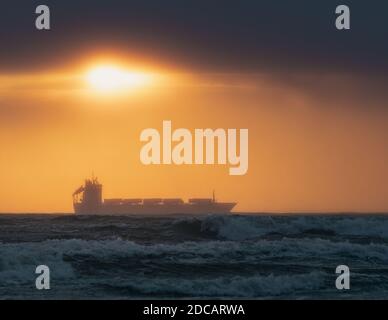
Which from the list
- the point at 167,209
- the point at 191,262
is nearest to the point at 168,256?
the point at 191,262

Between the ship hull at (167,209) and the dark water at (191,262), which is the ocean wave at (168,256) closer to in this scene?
the dark water at (191,262)

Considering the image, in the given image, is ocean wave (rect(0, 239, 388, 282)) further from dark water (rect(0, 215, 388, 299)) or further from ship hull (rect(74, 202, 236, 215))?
ship hull (rect(74, 202, 236, 215))

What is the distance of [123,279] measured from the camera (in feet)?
109

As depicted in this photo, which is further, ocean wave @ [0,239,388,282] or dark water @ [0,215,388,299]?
ocean wave @ [0,239,388,282]

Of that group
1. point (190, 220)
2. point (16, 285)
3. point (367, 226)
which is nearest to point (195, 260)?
point (16, 285)

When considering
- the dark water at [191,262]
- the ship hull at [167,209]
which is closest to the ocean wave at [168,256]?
the dark water at [191,262]

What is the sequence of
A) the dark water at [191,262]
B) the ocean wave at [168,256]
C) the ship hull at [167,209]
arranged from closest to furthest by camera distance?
the dark water at [191,262] < the ocean wave at [168,256] < the ship hull at [167,209]

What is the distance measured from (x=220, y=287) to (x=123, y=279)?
3.86 metres

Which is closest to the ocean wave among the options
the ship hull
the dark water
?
the dark water

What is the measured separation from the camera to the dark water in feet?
100

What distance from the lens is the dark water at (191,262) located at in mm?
30609

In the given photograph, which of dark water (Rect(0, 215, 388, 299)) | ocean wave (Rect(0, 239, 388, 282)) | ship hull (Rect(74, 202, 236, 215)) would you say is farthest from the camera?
ship hull (Rect(74, 202, 236, 215))

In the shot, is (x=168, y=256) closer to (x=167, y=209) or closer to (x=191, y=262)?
(x=191, y=262)
